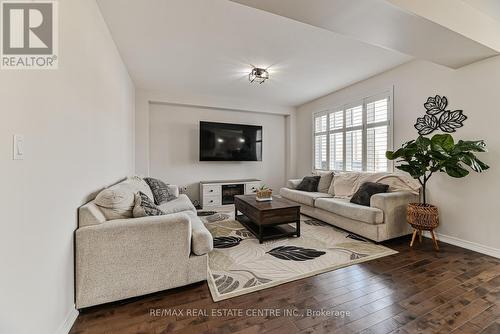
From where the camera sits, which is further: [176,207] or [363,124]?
[363,124]

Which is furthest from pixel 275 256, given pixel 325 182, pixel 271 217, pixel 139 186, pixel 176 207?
pixel 325 182

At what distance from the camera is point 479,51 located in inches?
93.8

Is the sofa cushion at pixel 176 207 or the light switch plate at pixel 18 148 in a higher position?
the light switch plate at pixel 18 148

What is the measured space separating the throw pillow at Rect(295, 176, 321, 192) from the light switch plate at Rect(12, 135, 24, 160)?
4235mm

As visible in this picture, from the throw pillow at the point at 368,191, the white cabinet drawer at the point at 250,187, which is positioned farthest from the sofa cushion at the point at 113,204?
the white cabinet drawer at the point at 250,187

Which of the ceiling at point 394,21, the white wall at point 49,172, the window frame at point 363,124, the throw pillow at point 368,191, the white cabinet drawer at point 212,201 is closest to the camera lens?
the white wall at point 49,172

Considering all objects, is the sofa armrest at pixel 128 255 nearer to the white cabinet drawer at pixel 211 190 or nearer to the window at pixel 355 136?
the white cabinet drawer at pixel 211 190

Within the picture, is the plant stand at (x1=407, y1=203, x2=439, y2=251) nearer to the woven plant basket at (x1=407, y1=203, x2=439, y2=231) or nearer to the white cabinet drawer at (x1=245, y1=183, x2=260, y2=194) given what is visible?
the woven plant basket at (x1=407, y1=203, x2=439, y2=231)

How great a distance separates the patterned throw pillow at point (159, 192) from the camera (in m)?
3.25

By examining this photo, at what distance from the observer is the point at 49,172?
1.26m

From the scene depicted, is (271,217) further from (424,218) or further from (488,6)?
(488,6)

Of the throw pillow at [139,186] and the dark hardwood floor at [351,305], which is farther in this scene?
the throw pillow at [139,186]

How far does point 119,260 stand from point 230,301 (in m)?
0.95

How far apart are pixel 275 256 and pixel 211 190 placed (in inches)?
110
